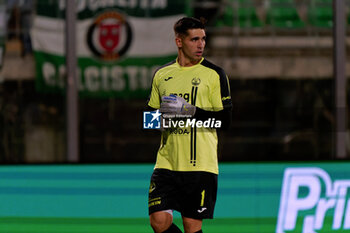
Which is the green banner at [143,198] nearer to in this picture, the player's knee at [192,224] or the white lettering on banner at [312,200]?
the white lettering on banner at [312,200]

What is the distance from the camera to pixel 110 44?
7953 mm

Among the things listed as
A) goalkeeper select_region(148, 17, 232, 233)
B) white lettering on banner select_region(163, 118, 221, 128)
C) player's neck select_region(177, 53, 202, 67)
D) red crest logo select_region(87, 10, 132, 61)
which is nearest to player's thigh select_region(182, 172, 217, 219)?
goalkeeper select_region(148, 17, 232, 233)

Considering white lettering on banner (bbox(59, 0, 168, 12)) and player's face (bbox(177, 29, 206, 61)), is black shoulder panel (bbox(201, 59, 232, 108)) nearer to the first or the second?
player's face (bbox(177, 29, 206, 61))

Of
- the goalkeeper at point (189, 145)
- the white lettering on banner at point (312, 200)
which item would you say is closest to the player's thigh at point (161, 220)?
the goalkeeper at point (189, 145)

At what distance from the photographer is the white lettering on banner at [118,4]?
25.4 feet

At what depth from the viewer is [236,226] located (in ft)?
15.0

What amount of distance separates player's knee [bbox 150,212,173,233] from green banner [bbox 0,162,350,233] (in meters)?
1.22

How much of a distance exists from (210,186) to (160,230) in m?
0.40

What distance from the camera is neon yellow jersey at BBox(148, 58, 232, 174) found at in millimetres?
3201

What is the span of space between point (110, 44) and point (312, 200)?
14.3 ft

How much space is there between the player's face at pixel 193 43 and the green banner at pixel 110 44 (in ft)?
14.8

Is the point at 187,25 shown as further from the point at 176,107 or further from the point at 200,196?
the point at 200,196

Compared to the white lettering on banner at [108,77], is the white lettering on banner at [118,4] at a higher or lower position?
higher

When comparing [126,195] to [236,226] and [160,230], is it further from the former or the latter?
[160,230]
